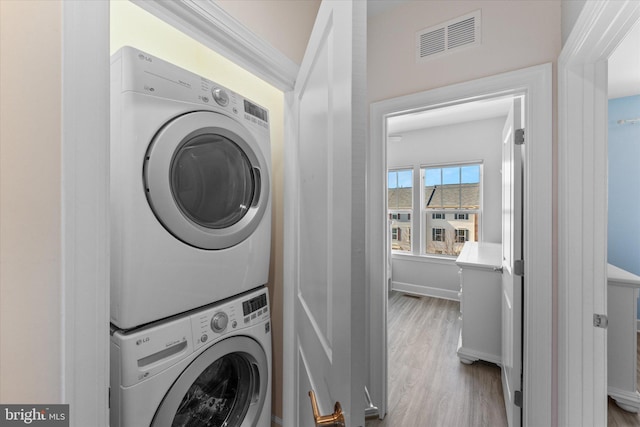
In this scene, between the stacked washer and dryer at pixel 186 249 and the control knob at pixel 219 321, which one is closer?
the stacked washer and dryer at pixel 186 249

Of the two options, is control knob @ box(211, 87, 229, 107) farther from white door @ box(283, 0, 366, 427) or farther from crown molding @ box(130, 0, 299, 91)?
white door @ box(283, 0, 366, 427)

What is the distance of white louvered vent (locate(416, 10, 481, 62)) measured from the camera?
144cm

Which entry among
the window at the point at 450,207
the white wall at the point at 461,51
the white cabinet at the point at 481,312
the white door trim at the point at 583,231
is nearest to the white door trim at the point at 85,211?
the white wall at the point at 461,51

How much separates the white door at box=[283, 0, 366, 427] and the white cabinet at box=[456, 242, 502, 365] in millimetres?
2070

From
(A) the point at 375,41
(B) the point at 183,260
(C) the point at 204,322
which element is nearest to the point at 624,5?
(A) the point at 375,41

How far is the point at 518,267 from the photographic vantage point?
1438 mm

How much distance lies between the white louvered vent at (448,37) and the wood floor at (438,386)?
2.30 metres

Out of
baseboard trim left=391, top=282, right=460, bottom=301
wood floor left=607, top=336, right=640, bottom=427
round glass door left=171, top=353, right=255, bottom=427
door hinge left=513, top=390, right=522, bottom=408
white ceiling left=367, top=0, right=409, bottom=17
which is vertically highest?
white ceiling left=367, top=0, right=409, bottom=17

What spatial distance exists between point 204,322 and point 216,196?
0.48m

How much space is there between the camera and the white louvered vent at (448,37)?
56.8 inches

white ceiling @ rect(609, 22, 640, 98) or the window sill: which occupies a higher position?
white ceiling @ rect(609, 22, 640, 98)

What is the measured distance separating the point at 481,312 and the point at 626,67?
253 cm

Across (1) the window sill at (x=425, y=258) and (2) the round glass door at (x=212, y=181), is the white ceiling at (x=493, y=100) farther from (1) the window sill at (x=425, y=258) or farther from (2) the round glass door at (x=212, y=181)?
(1) the window sill at (x=425, y=258)

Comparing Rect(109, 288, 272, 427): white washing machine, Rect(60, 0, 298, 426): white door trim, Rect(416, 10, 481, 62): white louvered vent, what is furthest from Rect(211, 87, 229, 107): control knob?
Rect(416, 10, 481, 62): white louvered vent
